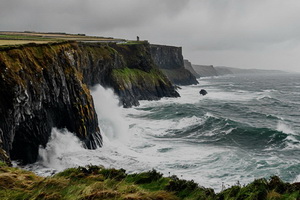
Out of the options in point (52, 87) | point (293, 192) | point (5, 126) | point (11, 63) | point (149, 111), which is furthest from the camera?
point (149, 111)

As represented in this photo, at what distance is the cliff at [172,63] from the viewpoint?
13881cm

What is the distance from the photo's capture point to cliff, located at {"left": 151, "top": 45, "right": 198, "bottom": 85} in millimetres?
138812

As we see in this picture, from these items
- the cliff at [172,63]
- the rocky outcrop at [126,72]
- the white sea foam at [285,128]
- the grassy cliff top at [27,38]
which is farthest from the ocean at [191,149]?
the cliff at [172,63]

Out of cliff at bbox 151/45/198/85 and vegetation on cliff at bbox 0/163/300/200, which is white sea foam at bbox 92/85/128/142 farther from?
cliff at bbox 151/45/198/85

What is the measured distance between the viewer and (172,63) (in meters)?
148

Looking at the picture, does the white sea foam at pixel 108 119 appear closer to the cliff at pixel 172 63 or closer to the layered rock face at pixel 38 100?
the layered rock face at pixel 38 100

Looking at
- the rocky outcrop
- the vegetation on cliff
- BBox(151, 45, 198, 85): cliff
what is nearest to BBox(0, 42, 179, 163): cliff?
the vegetation on cliff

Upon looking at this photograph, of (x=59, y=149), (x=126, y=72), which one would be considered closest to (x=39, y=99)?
(x=59, y=149)

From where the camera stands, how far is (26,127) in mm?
21109

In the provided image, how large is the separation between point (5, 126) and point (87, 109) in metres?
10.3

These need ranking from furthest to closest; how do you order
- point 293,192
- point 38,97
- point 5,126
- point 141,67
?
1. point 141,67
2. point 38,97
3. point 5,126
4. point 293,192

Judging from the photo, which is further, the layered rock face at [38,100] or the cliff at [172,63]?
the cliff at [172,63]

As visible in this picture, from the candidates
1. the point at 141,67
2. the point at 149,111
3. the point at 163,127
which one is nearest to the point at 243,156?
the point at 163,127

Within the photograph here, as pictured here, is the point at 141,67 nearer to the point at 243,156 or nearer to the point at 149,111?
the point at 149,111
